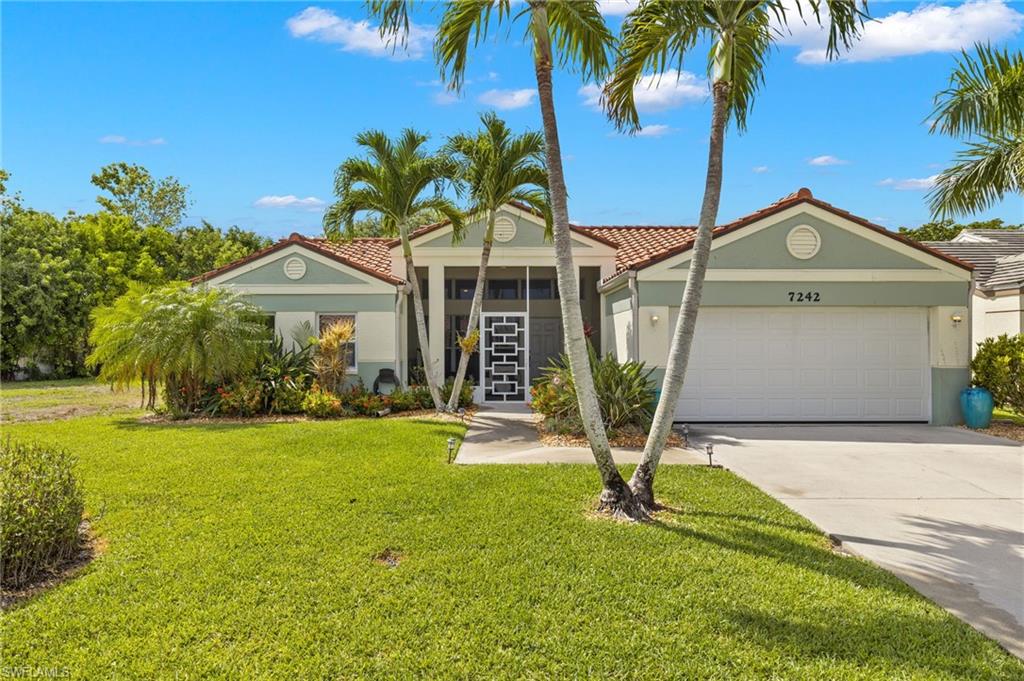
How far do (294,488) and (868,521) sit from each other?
6870mm

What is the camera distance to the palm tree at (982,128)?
34.1ft

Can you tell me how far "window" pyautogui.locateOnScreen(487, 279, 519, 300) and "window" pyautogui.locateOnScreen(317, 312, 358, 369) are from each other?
408cm

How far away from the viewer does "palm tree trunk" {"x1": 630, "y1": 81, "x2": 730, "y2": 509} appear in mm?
6465

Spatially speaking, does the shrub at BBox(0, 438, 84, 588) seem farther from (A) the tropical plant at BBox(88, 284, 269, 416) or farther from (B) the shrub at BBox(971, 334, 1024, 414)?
(B) the shrub at BBox(971, 334, 1024, 414)

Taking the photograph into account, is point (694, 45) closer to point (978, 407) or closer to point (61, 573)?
point (61, 573)

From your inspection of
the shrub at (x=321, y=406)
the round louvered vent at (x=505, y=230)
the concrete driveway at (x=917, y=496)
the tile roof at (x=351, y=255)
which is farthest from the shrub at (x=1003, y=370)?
the shrub at (x=321, y=406)

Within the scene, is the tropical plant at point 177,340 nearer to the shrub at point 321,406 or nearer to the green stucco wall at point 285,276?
the green stucco wall at point 285,276

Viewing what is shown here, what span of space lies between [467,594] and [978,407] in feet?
42.5

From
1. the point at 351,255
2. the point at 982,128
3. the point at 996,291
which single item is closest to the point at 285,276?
the point at 351,255

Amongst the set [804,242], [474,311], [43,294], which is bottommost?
[474,311]

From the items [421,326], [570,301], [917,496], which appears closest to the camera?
[570,301]

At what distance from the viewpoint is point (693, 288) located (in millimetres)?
6434

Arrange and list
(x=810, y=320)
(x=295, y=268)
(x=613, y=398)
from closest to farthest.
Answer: (x=613, y=398) → (x=810, y=320) → (x=295, y=268)

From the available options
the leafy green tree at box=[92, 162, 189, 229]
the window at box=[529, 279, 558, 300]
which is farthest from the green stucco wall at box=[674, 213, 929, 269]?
the leafy green tree at box=[92, 162, 189, 229]
